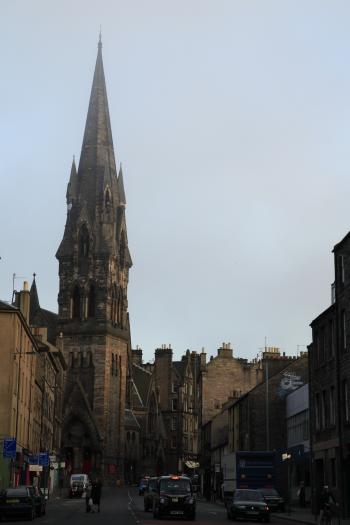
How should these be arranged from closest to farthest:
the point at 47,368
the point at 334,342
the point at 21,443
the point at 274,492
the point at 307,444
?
1. the point at 334,342
2. the point at 274,492
3. the point at 307,444
4. the point at 21,443
5. the point at 47,368

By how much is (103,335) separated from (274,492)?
5979 centimetres

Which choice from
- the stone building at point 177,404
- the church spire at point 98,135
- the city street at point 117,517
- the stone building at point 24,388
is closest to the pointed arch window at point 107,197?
the church spire at point 98,135

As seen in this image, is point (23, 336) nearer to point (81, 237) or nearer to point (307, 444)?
point (307, 444)

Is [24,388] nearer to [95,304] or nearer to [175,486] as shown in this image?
[175,486]

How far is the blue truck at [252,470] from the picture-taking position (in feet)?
150

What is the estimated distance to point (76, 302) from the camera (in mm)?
→ 106312

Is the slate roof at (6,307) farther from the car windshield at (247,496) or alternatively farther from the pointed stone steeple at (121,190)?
the pointed stone steeple at (121,190)

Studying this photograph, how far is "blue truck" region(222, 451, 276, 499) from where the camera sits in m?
45.7

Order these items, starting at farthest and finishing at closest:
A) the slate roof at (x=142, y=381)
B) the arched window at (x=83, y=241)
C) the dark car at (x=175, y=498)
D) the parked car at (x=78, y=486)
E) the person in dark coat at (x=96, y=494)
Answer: the slate roof at (x=142, y=381) → the arched window at (x=83, y=241) → the parked car at (x=78, y=486) → the person in dark coat at (x=96, y=494) → the dark car at (x=175, y=498)

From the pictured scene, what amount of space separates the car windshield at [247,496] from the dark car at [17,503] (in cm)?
872

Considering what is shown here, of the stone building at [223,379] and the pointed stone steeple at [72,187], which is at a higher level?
the pointed stone steeple at [72,187]

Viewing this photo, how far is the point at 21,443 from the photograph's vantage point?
57062mm

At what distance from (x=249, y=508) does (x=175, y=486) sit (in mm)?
3298

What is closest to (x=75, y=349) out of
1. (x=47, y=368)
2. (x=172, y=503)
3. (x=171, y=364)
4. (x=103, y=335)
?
(x=103, y=335)
